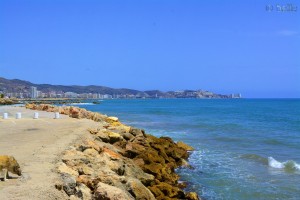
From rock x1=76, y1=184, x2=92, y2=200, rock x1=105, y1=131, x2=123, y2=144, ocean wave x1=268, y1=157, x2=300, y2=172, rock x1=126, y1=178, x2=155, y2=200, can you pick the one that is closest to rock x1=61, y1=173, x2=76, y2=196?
rock x1=76, y1=184, x2=92, y2=200

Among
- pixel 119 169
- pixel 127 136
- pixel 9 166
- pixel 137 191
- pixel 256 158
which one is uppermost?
pixel 9 166

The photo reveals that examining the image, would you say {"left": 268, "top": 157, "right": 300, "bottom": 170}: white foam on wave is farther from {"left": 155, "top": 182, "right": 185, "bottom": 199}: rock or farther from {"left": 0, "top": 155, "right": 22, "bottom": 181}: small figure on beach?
{"left": 0, "top": 155, "right": 22, "bottom": 181}: small figure on beach

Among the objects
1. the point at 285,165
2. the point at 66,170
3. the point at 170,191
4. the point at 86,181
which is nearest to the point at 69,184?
the point at 86,181

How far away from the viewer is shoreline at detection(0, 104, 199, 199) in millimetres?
7807

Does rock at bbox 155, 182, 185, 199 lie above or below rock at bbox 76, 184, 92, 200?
below

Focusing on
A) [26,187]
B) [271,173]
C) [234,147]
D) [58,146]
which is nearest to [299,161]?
[271,173]

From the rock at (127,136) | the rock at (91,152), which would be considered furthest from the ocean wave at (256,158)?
the rock at (91,152)

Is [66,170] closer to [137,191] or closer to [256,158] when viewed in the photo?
[137,191]

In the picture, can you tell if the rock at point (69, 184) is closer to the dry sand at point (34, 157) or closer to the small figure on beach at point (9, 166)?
the dry sand at point (34, 157)

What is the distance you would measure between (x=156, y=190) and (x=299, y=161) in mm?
10141

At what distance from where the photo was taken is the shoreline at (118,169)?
7.81m

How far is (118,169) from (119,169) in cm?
6

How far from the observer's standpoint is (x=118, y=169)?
412 inches

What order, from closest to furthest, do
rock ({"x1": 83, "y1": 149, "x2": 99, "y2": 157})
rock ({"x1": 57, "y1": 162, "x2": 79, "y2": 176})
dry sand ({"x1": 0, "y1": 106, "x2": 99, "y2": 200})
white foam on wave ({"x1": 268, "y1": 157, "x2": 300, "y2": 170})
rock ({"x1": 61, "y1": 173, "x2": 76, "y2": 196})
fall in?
dry sand ({"x1": 0, "y1": 106, "x2": 99, "y2": 200}) → rock ({"x1": 61, "y1": 173, "x2": 76, "y2": 196}) → rock ({"x1": 57, "y1": 162, "x2": 79, "y2": 176}) → rock ({"x1": 83, "y1": 149, "x2": 99, "y2": 157}) → white foam on wave ({"x1": 268, "y1": 157, "x2": 300, "y2": 170})
